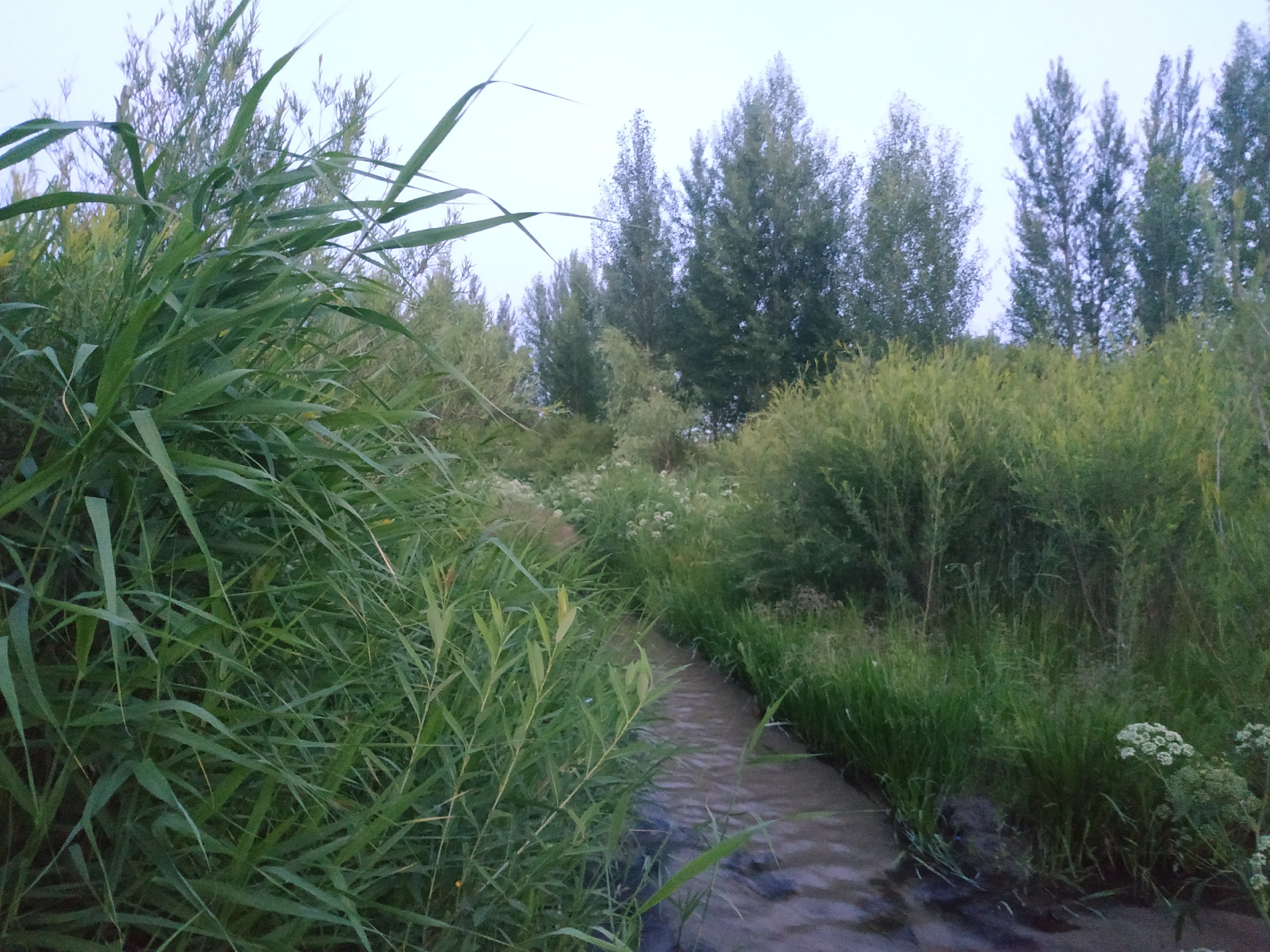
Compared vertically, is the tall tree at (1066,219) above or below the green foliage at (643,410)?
above

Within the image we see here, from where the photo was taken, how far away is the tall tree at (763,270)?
76.3ft

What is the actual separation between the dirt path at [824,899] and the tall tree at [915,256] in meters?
19.7

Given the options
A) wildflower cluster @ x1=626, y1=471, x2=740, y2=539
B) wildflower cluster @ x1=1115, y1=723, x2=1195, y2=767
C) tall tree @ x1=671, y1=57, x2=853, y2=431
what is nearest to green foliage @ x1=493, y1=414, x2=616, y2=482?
wildflower cluster @ x1=626, y1=471, x2=740, y2=539

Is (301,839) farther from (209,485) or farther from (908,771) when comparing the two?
(908,771)

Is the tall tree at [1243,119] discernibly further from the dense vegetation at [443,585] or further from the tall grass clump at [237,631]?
the tall grass clump at [237,631]

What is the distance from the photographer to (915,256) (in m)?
22.7

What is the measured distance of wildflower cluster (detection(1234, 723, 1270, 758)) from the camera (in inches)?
109

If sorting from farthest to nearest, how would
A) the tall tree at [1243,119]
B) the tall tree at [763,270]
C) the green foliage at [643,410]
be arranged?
the tall tree at [763,270] < the green foliage at [643,410] < the tall tree at [1243,119]

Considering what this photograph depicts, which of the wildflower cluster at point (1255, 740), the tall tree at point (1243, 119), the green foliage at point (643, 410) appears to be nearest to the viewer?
the wildflower cluster at point (1255, 740)

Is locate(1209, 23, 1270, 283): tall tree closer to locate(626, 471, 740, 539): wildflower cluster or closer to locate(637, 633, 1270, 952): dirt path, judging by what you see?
locate(626, 471, 740, 539): wildflower cluster

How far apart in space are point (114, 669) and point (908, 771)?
3427 mm

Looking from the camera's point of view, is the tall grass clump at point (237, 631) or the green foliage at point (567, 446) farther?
the green foliage at point (567, 446)

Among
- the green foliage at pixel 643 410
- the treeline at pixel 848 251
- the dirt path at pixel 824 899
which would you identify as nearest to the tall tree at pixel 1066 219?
the treeline at pixel 848 251

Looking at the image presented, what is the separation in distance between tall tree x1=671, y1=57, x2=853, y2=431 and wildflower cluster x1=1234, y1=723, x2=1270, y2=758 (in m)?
20.1
